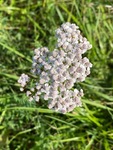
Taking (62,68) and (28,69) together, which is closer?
(62,68)

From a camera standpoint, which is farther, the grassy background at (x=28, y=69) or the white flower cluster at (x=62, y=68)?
the grassy background at (x=28, y=69)

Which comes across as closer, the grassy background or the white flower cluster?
the white flower cluster

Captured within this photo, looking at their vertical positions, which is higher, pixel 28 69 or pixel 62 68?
pixel 28 69
